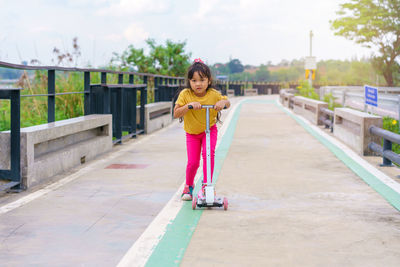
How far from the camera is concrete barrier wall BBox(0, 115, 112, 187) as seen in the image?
311 inches

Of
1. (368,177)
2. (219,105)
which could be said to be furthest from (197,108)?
(368,177)

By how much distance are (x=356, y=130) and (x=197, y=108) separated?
8.02 m

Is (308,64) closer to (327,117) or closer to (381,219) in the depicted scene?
(327,117)

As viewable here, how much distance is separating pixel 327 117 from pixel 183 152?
27.1 feet

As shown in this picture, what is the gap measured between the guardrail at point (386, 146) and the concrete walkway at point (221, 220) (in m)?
0.79

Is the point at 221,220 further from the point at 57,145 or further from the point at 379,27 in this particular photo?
the point at 379,27

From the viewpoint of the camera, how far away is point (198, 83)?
6.94 meters

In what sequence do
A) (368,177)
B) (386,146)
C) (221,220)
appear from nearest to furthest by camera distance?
(221,220) < (368,177) < (386,146)

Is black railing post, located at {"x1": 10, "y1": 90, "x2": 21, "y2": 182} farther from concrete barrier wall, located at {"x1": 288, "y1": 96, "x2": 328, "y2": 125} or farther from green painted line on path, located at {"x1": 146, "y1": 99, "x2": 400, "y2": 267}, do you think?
concrete barrier wall, located at {"x1": 288, "y1": 96, "x2": 328, "y2": 125}

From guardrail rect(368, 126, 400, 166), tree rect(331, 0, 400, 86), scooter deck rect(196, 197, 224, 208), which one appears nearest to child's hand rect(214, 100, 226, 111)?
scooter deck rect(196, 197, 224, 208)

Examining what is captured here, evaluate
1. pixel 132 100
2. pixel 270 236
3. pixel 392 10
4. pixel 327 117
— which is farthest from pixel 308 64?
pixel 270 236

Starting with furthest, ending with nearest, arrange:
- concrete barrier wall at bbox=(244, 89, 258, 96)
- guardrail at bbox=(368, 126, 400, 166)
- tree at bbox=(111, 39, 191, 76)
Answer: concrete barrier wall at bbox=(244, 89, 258, 96) → tree at bbox=(111, 39, 191, 76) → guardrail at bbox=(368, 126, 400, 166)

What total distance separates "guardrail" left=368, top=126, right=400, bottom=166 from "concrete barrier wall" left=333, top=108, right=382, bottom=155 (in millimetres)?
156

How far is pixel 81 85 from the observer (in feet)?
49.5
